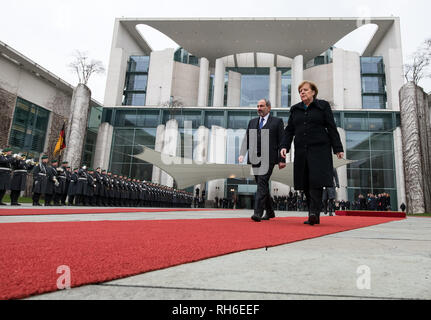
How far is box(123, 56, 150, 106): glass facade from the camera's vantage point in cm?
3036

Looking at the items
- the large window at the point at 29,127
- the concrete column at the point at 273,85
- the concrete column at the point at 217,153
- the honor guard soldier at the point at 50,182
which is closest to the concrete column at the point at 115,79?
the large window at the point at 29,127

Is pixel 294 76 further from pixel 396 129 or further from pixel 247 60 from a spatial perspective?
pixel 396 129

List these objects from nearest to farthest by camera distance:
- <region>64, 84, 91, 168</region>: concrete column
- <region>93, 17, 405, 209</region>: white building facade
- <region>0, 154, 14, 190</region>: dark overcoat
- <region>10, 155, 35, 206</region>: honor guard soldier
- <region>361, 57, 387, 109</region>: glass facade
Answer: <region>0, 154, 14, 190</region>: dark overcoat
<region>10, 155, 35, 206</region>: honor guard soldier
<region>64, 84, 91, 168</region>: concrete column
<region>93, 17, 405, 209</region>: white building facade
<region>361, 57, 387, 109</region>: glass facade

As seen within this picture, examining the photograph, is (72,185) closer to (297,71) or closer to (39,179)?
(39,179)

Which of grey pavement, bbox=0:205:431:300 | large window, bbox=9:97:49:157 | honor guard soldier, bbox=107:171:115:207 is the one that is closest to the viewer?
grey pavement, bbox=0:205:431:300

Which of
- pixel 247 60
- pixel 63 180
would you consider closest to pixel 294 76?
pixel 247 60

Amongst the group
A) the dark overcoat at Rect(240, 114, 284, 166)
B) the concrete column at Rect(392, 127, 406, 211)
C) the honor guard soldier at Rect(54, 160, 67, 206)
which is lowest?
the honor guard soldier at Rect(54, 160, 67, 206)

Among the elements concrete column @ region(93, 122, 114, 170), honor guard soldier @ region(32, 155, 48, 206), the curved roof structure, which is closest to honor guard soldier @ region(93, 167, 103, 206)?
honor guard soldier @ region(32, 155, 48, 206)

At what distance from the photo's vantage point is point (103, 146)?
26688 millimetres

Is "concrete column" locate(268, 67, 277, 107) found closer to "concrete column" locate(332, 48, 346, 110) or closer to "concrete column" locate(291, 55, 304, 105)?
"concrete column" locate(291, 55, 304, 105)

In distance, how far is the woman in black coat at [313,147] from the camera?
3.22 m

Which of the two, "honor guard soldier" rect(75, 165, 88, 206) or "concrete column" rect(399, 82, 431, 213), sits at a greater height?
"concrete column" rect(399, 82, 431, 213)

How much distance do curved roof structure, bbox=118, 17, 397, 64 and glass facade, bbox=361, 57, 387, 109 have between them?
3314mm
